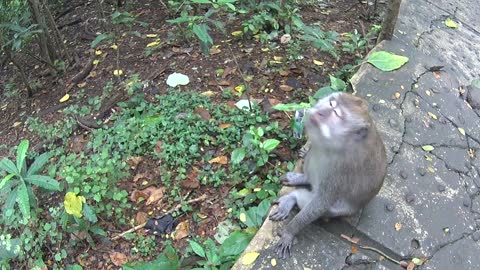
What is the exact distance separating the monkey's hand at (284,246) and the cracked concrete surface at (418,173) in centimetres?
3

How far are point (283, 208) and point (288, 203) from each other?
42 mm

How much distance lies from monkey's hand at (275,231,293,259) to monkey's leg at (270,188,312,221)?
0.15 m

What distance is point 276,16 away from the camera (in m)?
4.47

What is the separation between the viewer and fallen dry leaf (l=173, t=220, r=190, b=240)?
10.2ft

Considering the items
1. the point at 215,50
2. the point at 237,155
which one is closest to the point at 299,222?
the point at 237,155

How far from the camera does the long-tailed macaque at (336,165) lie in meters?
2.27

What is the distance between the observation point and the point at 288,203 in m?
2.84

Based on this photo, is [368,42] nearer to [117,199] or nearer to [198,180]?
[198,180]

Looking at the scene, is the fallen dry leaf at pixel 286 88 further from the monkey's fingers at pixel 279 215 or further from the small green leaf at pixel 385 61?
the monkey's fingers at pixel 279 215

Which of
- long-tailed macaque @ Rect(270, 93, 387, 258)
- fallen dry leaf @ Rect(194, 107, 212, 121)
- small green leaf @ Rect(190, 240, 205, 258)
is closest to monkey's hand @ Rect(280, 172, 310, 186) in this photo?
long-tailed macaque @ Rect(270, 93, 387, 258)

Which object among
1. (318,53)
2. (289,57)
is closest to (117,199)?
(289,57)

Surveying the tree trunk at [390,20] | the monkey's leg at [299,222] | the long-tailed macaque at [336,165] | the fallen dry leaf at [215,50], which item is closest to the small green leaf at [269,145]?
the long-tailed macaque at [336,165]

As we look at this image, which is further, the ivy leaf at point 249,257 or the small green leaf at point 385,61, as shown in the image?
the small green leaf at point 385,61

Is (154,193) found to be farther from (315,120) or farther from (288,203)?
(315,120)
